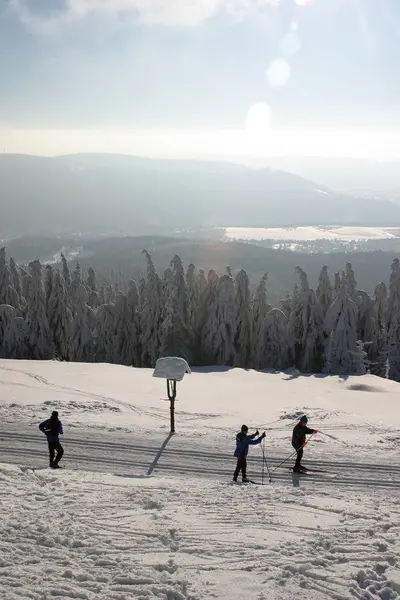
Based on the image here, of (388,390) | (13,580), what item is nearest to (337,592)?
(13,580)

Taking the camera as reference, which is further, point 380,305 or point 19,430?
point 380,305

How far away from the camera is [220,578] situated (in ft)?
25.8

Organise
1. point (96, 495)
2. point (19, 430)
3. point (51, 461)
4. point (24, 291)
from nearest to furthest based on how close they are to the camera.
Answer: point (96, 495)
point (51, 461)
point (19, 430)
point (24, 291)

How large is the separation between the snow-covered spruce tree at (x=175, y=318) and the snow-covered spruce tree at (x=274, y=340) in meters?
6.68

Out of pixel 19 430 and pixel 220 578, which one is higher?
pixel 220 578

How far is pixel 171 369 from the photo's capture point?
17094 mm

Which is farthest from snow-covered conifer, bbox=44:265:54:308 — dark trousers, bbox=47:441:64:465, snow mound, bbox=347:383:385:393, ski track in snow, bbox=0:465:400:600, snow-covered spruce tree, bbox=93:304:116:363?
ski track in snow, bbox=0:465:400:600

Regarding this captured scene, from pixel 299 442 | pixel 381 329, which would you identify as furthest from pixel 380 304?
pixel 299 442

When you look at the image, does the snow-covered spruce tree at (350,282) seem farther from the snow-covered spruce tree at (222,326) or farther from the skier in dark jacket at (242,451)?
the skier in dark jacket at (242,451)

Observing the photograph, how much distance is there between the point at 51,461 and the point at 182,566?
6.75m

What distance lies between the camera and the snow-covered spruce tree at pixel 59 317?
1779 inches

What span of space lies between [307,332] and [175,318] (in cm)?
1162

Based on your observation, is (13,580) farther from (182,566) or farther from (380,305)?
(380,305)

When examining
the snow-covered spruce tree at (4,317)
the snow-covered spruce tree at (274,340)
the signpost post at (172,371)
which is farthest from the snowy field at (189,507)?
the snow-covered spruce tree at (4,317)
